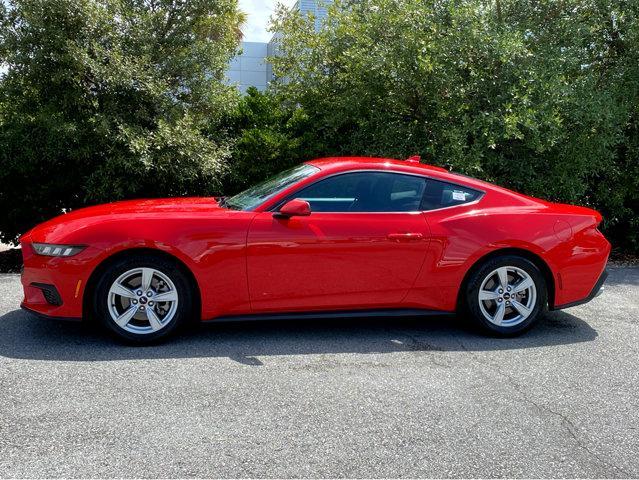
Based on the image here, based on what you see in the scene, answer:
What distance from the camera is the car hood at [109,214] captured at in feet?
15.1

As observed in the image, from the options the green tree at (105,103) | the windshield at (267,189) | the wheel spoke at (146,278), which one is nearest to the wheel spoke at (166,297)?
the wheel spoke at (146,278)

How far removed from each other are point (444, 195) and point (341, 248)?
3.41ft

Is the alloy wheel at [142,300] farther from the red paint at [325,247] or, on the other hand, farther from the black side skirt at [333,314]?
the black side skirt at [333,314]

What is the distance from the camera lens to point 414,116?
8.67 m

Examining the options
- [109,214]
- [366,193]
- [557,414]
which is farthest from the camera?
[366,193]

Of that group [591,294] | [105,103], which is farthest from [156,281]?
[105,103]

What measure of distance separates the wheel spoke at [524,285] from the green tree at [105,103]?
4.46 metres

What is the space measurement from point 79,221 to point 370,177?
2.27 meters

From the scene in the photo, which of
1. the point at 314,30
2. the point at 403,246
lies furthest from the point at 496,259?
the point at 314,30

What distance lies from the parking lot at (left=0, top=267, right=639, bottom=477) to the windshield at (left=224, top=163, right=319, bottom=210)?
103 cm

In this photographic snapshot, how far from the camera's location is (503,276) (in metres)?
5.09

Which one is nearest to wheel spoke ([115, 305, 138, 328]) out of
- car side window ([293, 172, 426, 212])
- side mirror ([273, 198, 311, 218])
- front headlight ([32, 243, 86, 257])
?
front headlight ([32, 243, 86, 257])

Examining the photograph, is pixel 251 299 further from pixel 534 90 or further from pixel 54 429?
pixel 534 90

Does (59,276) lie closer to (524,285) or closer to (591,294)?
(524,285)
